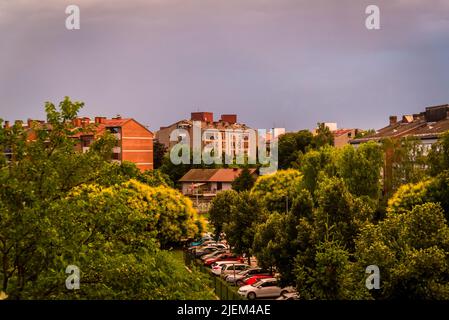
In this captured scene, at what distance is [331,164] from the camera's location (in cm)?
5212

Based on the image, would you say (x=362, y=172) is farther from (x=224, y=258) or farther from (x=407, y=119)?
(x=407, y=119)

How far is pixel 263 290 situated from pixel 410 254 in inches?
548

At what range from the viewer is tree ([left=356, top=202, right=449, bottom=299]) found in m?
19.7

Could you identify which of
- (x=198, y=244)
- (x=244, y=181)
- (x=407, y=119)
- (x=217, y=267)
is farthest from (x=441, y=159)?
(x=407, y=119)

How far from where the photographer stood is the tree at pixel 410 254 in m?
19.7

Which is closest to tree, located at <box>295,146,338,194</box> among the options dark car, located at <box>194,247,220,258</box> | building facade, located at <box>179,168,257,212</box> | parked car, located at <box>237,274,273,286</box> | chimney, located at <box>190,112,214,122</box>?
dark car, located at <box>194,247,220,258</box>

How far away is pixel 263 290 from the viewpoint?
33000 millimetres

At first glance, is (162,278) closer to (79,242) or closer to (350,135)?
(79,242)

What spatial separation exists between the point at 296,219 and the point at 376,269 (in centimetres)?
819

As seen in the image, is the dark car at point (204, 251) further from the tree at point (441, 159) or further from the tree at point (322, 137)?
the tree at point (322, 137)

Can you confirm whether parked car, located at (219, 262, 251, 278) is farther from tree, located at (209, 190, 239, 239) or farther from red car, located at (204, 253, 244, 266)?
tree, located at (209, 190, 239, 239)

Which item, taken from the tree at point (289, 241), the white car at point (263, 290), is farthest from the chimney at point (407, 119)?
the tree at point (289, 241)

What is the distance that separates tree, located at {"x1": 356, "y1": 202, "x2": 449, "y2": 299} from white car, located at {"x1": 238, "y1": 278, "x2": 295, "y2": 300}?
36.9 ft
